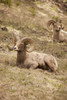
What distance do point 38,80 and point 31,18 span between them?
18861 mm

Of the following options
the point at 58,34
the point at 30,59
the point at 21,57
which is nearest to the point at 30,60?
the point at 30,59

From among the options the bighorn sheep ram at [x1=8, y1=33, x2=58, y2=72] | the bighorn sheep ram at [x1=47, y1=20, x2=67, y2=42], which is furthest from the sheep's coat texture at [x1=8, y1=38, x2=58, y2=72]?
the bighorn sheep ram at [x1=47, y1=20, x2=67, y2=42]

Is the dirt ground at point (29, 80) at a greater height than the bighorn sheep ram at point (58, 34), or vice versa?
the dirt ground at point (29, 80)

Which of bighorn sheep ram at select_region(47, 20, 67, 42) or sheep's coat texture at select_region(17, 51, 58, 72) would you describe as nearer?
sheep's coat texture at select_region(17, 51, 58, 72)

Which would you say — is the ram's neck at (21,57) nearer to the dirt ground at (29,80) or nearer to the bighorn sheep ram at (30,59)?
the bighorn sheep ram at (30,59)

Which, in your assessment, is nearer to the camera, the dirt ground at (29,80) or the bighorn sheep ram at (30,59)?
the dirt ground at (29,80)

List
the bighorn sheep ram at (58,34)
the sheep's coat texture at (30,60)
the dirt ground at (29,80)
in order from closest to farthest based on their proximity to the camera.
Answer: the dirt ground at (29,80) → the sheep's coat texture at (30,60) → the bighorn sheep ram at (58,34)

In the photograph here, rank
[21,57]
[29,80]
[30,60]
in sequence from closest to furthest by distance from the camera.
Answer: [29,80], [21,57], [30,60]

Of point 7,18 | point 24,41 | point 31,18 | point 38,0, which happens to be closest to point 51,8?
point 38,0

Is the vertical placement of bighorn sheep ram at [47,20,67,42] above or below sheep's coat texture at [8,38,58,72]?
below

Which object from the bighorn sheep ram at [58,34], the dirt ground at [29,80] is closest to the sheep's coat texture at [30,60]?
the dirt ground at [29,80]

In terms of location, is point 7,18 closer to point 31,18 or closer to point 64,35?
point 31,18

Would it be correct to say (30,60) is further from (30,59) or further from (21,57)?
(21,57)

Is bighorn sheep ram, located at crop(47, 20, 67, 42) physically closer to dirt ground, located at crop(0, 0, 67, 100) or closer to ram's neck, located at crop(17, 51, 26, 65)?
dirt ground, located at crop(0, 0, 67, 100)
